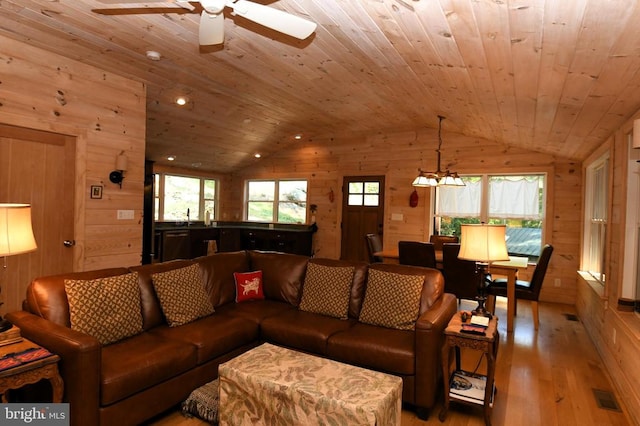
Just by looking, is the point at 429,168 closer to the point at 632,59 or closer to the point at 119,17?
the point at 632,59

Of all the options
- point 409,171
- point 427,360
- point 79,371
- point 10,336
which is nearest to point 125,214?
point 10,336

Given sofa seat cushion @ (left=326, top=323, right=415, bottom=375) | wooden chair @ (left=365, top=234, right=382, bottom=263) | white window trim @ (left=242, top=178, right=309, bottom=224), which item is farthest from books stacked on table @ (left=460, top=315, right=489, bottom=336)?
white window trim @ (left=242, top=178, right=309, bottom=224)

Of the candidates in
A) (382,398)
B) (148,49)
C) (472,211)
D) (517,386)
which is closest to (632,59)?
(382,398)

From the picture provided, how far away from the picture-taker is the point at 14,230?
6.73 ft

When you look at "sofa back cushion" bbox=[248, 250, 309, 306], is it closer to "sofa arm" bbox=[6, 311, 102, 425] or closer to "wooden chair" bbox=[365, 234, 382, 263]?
"wooden chair" bbox=[365, 234, 382, 263]

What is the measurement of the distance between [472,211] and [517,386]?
3826 millimetres

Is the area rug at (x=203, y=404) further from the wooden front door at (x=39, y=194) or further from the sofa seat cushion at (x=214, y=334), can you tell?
the wooden front door at (x=39, y=194)

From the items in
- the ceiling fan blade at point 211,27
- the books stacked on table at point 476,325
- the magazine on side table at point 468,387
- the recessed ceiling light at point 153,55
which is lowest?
the magazine on side table at point 468,387

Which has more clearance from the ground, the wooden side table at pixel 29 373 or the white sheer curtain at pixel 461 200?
the white sheer curtain at pixel 461 200

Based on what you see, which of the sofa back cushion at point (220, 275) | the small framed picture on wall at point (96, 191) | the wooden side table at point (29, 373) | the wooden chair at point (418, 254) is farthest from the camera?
the wooden chair at point (418, 254)

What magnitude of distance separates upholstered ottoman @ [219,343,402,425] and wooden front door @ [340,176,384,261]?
5.04m

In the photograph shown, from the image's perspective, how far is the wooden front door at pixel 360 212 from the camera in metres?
7.21

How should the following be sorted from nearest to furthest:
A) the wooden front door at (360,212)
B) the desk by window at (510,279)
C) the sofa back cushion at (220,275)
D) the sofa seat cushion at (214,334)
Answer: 1. the sofa seat cushion at (214,334)
2. the sofa back cushion at (220,275)
3. the desk by window at (510,279)
4. the wooden front door at (360,212)

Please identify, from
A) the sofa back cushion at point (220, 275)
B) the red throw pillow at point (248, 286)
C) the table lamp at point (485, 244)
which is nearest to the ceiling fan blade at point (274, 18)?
the table lamp at point (485, 244)
